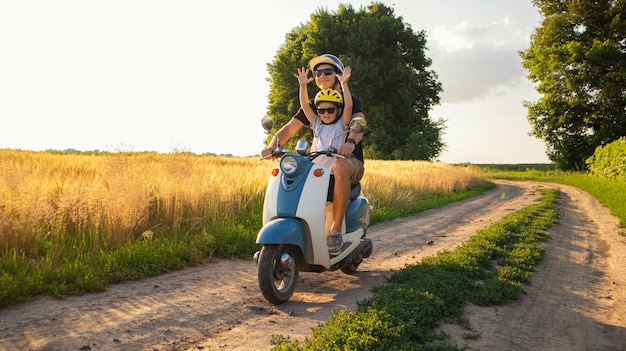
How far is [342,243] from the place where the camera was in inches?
205

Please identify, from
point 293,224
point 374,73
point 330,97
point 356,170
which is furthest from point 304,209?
point 374,73

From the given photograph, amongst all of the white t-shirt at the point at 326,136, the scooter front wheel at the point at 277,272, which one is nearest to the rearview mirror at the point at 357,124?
the white t-shirt at the point at 326,136

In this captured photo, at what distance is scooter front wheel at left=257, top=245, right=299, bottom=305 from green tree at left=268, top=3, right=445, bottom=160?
30.8 m

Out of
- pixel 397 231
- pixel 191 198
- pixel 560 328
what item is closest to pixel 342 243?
pixel 560 328

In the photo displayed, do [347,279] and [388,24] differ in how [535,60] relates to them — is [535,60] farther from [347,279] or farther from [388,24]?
[347,279]

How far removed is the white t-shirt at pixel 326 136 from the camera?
526 cm

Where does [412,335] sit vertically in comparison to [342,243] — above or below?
below

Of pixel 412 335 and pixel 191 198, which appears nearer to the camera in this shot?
pixel 412 335

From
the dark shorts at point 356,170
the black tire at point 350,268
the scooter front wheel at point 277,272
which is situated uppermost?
the dark shorts at point 356,170

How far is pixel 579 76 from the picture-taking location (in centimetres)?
3098

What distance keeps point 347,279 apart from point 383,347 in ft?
7.64

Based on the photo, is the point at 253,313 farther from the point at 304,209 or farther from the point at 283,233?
the point at 304,209

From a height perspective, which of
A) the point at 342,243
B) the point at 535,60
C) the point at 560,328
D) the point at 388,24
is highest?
the point at 388,24

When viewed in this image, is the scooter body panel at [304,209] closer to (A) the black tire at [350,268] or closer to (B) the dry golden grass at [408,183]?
(A) the black tire at [350,268]
